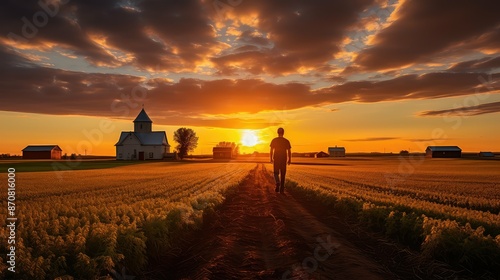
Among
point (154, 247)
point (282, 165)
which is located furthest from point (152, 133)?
point (154, 247)

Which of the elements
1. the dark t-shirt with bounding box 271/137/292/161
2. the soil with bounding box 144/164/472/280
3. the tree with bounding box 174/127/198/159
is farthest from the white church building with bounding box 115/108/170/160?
the soil with bounding box 144/164/472/280

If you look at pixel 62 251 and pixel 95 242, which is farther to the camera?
pixel 95 242

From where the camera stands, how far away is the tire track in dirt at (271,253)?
7.27m

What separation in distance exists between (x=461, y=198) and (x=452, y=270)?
1443cm

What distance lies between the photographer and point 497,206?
17391mm

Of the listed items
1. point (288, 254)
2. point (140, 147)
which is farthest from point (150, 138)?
point (288, 254)

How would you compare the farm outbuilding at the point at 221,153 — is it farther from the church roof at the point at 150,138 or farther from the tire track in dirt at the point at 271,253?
the tire track in dirt at the point at 271,253

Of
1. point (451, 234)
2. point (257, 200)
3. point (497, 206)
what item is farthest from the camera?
point (257, 200)

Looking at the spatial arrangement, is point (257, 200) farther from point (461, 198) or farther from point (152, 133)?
point (152, 133)

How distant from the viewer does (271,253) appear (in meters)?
8.78

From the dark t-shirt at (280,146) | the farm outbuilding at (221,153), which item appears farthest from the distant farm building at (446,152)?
the dark t-shirt at (280,146)

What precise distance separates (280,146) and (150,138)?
364 ft

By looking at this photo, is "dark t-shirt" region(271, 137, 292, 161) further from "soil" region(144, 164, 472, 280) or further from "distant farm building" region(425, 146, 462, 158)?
"distant farm building" region(425, 146, 462, 158)

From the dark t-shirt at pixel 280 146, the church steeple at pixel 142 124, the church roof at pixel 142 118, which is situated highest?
the church roof at pixel 142 118
